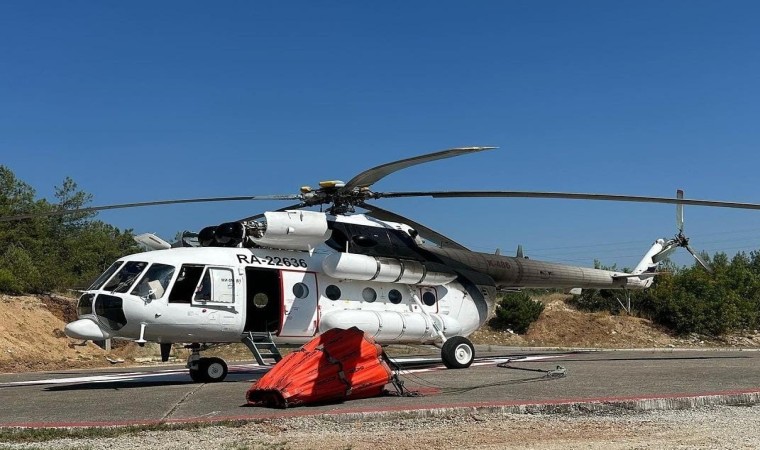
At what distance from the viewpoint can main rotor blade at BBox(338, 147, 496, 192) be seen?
1040 cm

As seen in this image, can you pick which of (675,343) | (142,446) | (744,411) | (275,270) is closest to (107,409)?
(142,446)

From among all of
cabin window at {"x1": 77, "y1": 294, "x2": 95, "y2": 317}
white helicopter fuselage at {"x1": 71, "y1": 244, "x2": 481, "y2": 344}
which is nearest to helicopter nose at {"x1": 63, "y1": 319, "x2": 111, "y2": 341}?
white helicopter fuselage at {"x1": 71, "y1": 244, "x2": 481, "y2": 344}

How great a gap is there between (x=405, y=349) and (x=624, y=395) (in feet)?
61.5

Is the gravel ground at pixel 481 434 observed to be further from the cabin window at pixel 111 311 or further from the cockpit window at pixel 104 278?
the cockpit window at pixel 104 278

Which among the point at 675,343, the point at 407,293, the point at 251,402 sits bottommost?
the point at 675,343

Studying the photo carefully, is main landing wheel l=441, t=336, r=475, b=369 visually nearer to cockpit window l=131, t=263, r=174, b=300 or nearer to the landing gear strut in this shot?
the landing gear strut

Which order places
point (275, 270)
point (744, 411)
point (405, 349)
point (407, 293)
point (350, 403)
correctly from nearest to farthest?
point (744, 411) < point (350, 403) < point (275, 270) < point (407, 293) < point (405, 349)

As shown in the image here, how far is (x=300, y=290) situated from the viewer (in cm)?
1451

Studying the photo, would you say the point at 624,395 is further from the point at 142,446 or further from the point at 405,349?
the point at 405,349

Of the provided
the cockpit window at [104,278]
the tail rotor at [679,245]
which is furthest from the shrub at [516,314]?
the cockpit window at [104,278]

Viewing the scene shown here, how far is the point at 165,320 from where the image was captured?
12.9 m

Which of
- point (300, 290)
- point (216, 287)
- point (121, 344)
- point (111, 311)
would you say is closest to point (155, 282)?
point (111, 311)

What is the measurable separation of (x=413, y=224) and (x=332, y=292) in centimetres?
275

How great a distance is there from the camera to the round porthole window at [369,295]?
15.4 m
